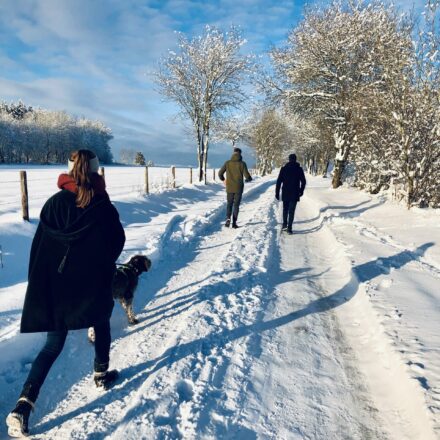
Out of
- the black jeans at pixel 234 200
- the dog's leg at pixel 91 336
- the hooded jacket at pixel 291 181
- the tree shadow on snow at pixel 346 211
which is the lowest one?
the dog's leg at pixel 91 336

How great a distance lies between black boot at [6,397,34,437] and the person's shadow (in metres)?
0.12

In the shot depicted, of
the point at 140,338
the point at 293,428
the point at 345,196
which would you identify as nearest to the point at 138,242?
the point at 140,338

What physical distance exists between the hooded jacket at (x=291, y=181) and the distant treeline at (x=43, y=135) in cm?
6972

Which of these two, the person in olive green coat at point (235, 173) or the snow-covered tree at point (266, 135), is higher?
the snow-covered tree at point (266, 135)

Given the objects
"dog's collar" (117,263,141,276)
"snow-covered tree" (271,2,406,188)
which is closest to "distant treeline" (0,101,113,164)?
"snow-covered tree" (271,2,406,188)

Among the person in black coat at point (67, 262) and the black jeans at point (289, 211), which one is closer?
the person in black coat at point (67, 262)

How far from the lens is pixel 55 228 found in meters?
2.44

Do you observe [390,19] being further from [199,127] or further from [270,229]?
[270,229]

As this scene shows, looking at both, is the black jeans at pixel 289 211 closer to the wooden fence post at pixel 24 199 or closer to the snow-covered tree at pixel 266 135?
the wooden fence post at pixel 24 199

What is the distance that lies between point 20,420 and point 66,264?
1132 millimetres

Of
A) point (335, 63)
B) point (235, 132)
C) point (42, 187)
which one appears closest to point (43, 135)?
point (235, 132)

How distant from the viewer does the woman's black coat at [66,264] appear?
2457mm

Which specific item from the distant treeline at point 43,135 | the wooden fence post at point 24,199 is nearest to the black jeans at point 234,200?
the wooden fence post at point 24,199

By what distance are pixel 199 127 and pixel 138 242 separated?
1841 centimetres
